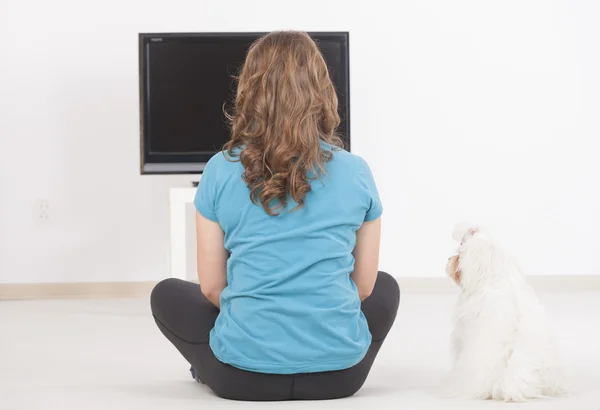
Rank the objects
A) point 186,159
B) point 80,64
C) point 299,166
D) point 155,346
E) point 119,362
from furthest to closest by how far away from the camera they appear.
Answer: point 80,64, point 186,159, point 155,346, point 119,362, point 299,166

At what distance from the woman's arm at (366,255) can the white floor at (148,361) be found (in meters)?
0.27

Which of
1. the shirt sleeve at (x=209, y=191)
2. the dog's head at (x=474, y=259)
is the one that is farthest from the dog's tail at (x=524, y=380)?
the shirt sleeve at (x=209, y=191)

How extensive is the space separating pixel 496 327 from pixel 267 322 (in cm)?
51

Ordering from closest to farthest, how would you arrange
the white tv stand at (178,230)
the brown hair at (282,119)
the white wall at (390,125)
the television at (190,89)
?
the brown hair at (282,119), the white tv stand at (178,230), the television at (190,89), the white wall at (390,125)

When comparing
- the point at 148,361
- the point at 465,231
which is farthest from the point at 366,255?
the point at 148,361

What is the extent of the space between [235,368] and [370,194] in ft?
1.58

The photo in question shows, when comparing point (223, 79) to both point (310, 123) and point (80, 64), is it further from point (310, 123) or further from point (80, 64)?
point (310, 123)

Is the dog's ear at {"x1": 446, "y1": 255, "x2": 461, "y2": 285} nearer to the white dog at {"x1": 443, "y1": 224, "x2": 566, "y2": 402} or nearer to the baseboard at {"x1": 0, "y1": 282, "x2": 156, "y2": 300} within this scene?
the white dog at {"x1": 443, "y1": 224, "x2": 566, "y2": 402}

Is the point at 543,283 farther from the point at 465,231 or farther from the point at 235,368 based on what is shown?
the point at 235,368

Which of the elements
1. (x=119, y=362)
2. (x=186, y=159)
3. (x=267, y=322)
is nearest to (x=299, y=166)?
(x=267, y=322)

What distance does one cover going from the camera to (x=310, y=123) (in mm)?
1885

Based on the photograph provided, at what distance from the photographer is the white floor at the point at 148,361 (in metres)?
2.04

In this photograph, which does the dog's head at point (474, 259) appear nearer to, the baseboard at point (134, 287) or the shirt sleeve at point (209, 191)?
the shirt sleeve at point (209, 191)

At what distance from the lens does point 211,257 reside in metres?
1.97
